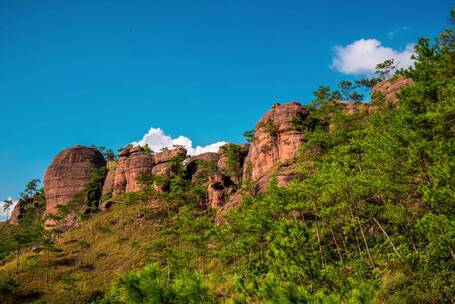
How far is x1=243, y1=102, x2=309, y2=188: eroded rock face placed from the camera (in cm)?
5506

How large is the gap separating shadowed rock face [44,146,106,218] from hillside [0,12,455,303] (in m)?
0.30

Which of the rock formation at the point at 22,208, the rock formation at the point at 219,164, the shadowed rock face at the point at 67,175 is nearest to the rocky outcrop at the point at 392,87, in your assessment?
the rock formation at the point at 219,164

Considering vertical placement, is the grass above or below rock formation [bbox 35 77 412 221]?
below

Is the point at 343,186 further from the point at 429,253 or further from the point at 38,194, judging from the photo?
the point at 38,194

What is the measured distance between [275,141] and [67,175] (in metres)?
56.6

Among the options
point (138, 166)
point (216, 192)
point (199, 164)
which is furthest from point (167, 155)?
point (216, 192)

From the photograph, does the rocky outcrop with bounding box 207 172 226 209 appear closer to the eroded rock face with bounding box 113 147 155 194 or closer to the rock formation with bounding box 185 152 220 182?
the rock formation with bounding box 185 152 220 182

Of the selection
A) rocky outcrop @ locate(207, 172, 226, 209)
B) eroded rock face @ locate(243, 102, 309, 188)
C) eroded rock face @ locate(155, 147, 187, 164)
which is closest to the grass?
rocky outcrop @ locate(207, 172, 226, 209)

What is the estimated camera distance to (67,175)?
275 feet

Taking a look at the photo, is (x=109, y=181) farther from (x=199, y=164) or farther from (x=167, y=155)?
(x=199, y=164)

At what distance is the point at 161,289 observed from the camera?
380 inches

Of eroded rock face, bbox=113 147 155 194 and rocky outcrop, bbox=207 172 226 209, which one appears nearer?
rocky outcrop, bbox=207 172 226 209

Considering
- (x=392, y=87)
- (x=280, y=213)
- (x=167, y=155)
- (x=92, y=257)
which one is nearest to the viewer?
(x=280, y=213)

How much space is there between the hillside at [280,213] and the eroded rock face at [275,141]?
0.80 ft
